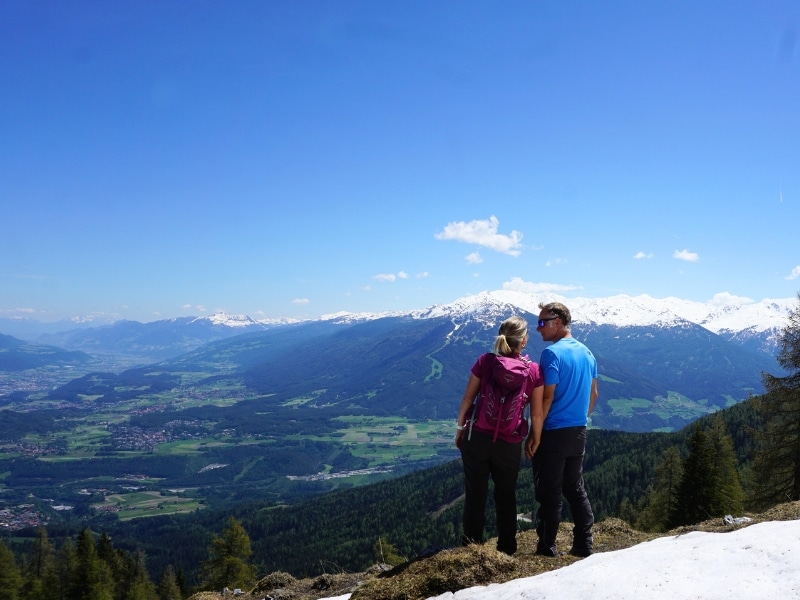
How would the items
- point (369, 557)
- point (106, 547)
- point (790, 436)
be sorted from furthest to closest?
point (369, 557) → point (106, 547) → point (790, 436)

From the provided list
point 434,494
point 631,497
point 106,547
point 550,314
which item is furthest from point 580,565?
point 434,494

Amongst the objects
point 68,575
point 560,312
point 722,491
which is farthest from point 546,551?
point 68,575

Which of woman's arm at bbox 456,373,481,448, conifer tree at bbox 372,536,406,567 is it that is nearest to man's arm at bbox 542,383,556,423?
woman's arm at bbox 456,373,481,448

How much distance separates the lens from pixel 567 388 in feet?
23.9

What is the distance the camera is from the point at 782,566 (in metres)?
5.52

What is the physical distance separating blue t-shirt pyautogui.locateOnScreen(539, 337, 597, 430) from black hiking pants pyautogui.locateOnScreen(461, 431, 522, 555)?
2.57ft

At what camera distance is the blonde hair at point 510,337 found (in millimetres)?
7094

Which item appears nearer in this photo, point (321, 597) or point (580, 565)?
point (580, 565)

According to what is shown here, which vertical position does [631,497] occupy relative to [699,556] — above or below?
below

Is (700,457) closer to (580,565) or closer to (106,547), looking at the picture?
(580,565)

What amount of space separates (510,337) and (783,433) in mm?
21469

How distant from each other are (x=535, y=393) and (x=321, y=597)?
576 cm

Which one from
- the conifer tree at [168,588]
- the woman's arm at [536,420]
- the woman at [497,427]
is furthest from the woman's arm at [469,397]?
the conifer tree at [168,588]

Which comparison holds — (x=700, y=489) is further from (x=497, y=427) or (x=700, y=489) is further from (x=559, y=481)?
(x=497, y=427)
